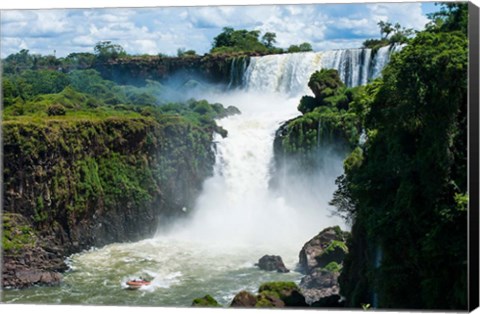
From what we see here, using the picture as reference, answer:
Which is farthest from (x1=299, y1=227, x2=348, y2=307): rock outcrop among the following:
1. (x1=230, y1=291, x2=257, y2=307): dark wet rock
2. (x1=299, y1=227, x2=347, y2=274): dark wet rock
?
(x1=230, y1=291, x2=257, y2=307): dark wet rock

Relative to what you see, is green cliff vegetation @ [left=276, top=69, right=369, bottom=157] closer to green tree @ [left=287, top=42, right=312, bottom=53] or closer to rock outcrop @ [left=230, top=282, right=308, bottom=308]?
green tree @ [left=287, top=42, right=312, bottom=53]

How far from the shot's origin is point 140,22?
475 inches

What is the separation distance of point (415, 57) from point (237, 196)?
16.9 ft

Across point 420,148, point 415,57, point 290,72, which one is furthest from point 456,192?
point 290,72

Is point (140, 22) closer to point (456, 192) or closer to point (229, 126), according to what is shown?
point (229, 126)

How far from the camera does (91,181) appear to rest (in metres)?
14.7

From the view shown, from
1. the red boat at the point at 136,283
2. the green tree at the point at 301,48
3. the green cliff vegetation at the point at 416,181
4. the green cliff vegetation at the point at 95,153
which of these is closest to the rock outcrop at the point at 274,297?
the green cliff vegetation at the point at 416,181

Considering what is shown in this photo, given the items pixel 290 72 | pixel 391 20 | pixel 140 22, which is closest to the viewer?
pixel 391 20

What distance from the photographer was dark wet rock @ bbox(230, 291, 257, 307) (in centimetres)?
1116

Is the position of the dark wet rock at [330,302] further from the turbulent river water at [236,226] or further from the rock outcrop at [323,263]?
the turbulent river water at [236,226]

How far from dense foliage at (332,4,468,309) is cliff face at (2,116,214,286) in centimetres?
333

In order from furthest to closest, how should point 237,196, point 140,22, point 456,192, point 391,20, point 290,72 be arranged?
point 237,196 < point 290,72 < point 140,22 < point 391,20 < point 456,192

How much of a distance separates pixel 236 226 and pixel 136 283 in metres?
1.84

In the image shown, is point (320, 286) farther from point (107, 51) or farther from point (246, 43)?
point (107, 51)
